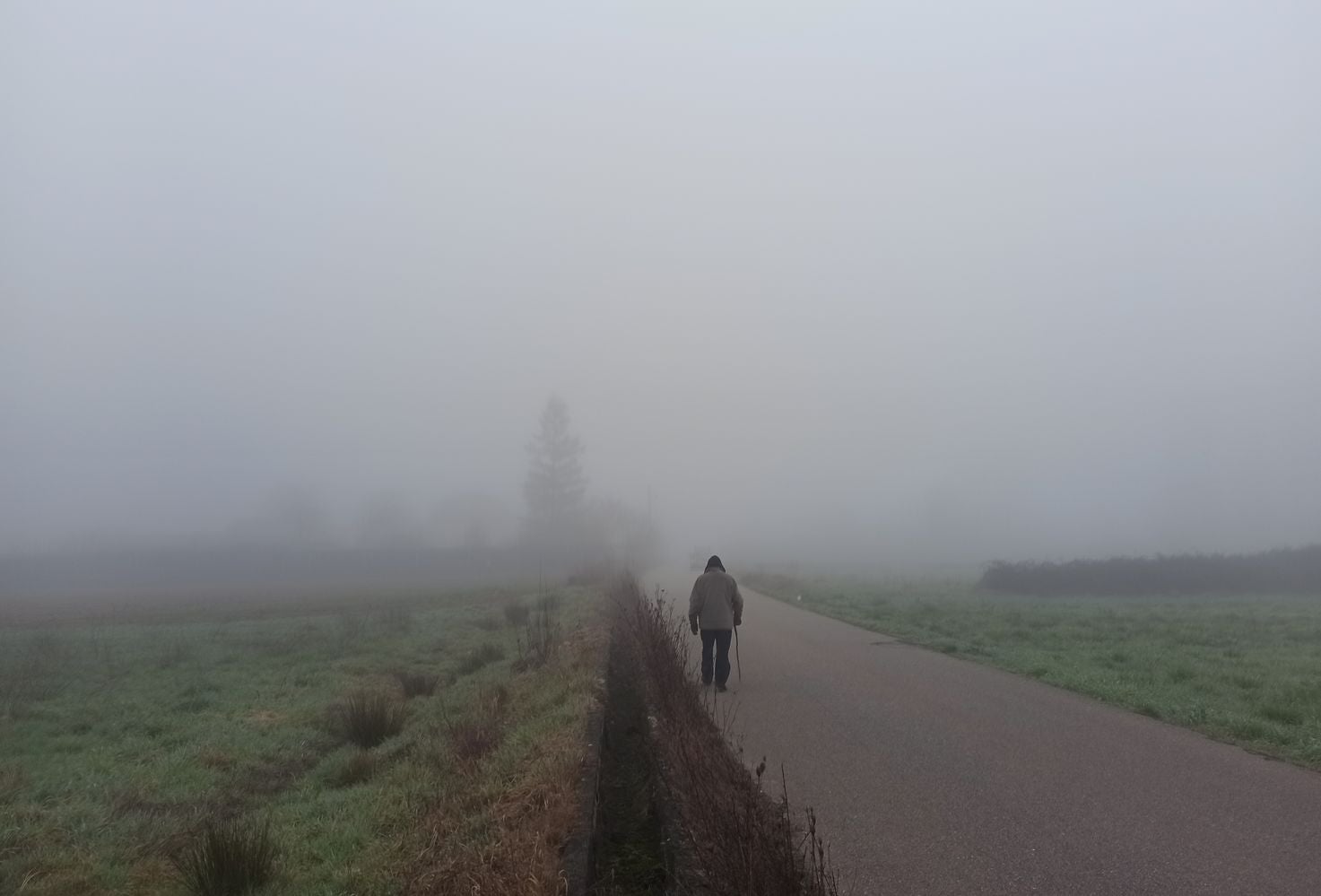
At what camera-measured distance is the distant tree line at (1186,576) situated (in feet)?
123

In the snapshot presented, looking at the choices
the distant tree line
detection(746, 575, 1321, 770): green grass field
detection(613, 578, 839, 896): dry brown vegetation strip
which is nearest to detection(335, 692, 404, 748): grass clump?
detection(613, 578, 839, 896): dry brown vegetation strip

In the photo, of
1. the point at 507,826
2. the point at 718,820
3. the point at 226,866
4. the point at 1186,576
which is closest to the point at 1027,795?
the point at 718,820

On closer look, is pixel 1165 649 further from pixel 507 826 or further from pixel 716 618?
pixel 507 826

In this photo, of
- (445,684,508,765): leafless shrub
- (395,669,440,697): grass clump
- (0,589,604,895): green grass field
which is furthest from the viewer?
(395,669,440,697): grass clump

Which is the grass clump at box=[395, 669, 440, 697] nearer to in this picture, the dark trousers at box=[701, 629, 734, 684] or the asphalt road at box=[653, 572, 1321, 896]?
the dark trousers at box=[701, 629, 734, 684]

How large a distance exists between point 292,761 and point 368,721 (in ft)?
3.79

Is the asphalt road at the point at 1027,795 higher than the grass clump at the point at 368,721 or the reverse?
higher

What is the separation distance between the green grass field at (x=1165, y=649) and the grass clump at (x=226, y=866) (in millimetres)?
8272

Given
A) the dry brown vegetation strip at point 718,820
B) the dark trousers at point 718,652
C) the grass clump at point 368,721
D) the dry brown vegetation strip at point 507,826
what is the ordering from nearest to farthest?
1. the dry brown vegetation strip at point 718,820
2. the dry brown vegetation strip at point 507,826
3. the grass clump at point 368,721
4. the dark trousers at point 718,652

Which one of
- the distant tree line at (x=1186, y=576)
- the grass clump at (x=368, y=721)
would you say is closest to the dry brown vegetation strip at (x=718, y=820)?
the grass clump at (x=368, y=721)

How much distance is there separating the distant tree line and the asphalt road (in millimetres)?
30637

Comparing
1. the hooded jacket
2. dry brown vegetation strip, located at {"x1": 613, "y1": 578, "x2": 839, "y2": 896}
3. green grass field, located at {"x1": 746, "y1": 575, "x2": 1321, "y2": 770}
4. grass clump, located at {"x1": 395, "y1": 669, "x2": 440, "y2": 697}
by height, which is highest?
the hooded jacket

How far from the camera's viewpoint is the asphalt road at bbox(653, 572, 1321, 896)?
16.3 feet

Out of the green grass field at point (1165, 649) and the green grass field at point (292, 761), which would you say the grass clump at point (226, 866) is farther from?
the green grass field at point (1165, 649)
